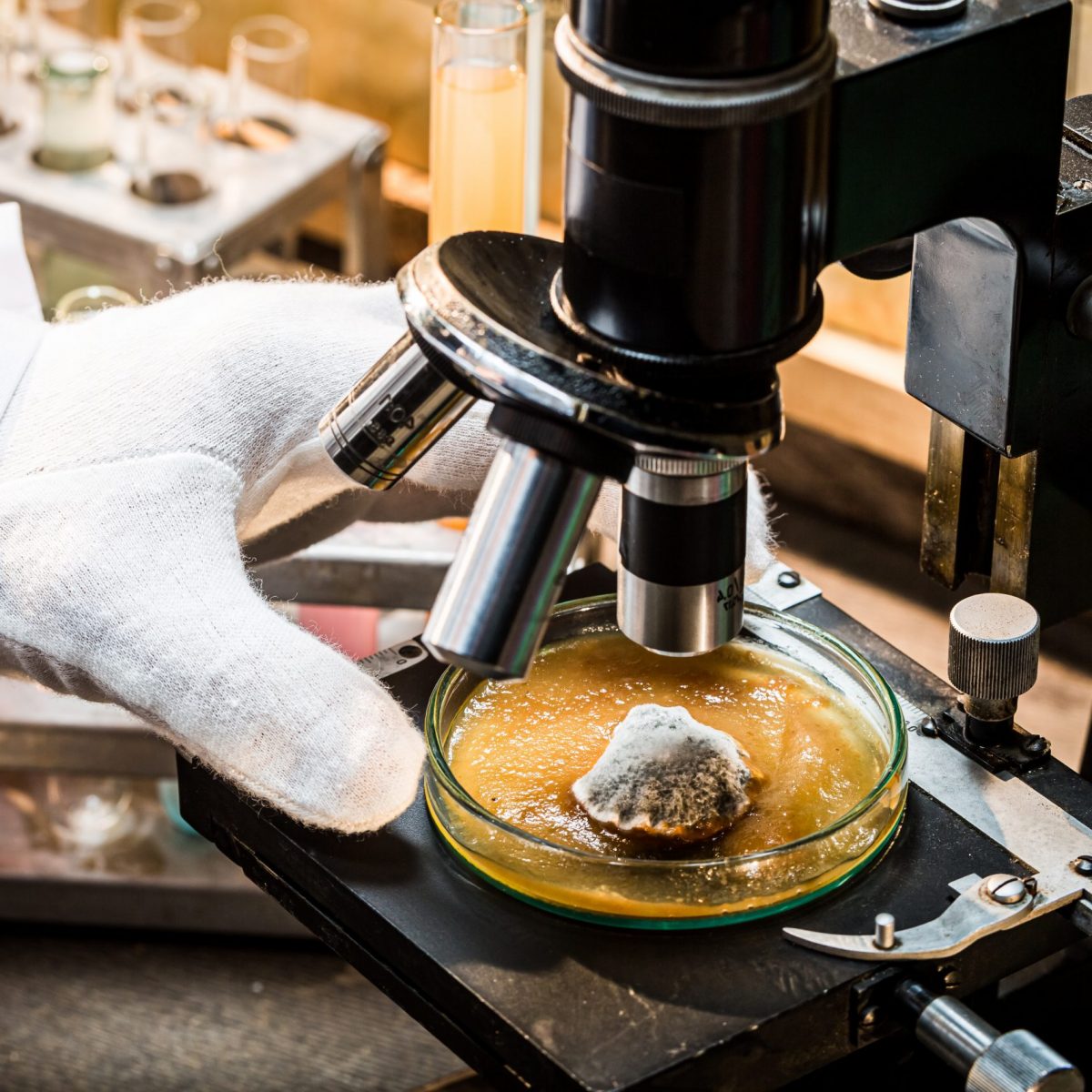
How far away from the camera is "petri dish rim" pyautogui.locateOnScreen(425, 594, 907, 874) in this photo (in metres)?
0.76

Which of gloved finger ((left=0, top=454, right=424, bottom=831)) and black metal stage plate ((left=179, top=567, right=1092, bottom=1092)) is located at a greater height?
gloved finger ((left=0, top=454, right=424, bottom=831))

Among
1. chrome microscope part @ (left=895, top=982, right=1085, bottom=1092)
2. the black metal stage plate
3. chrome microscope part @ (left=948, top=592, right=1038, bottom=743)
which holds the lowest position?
the black metal stage plate

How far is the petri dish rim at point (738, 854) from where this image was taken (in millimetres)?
762

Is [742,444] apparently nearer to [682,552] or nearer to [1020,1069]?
[682,552]

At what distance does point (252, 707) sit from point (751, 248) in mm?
307

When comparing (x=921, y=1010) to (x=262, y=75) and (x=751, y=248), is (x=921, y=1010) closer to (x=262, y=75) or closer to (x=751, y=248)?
(x=751, y=248)

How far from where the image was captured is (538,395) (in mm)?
621

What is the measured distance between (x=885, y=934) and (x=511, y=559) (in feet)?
0.83

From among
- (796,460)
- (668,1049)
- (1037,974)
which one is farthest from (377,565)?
(796,460)

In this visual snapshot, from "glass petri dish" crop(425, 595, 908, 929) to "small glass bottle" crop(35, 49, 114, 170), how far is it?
1.27m

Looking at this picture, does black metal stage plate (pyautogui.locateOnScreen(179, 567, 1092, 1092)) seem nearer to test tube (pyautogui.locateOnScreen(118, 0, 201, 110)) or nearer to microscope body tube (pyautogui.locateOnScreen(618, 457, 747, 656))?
microscope body tube (pyautogui.locateOnScreen(618, 457, 747, 656))

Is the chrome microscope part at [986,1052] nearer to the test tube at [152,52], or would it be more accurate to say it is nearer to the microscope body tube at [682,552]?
the microscope body tube at [682,552]

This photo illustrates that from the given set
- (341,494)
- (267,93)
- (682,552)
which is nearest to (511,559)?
(682,552)

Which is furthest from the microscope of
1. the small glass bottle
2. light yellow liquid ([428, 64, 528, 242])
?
the small glass bottle
